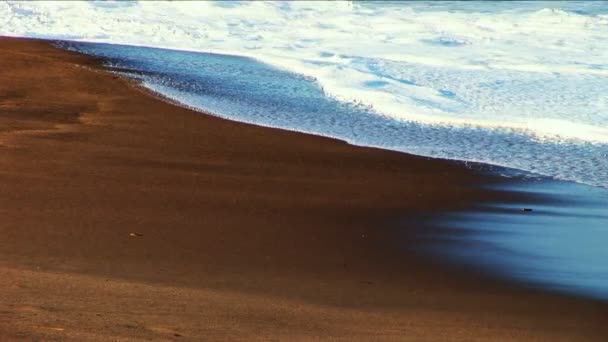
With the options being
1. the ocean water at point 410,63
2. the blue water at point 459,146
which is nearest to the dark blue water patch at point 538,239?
the blue water at point 459,146

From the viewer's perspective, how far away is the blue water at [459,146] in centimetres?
572

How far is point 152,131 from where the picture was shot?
901 centimetres

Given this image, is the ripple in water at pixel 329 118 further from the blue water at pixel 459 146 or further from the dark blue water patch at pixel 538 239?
the dark blue water patch at pixel 538 239

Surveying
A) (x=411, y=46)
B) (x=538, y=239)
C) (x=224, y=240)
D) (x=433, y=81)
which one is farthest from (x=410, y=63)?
(x=224, y=240)

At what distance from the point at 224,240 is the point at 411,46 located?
11164 mm

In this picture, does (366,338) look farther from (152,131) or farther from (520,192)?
(152,131)

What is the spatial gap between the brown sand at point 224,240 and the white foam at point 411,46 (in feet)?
8.04

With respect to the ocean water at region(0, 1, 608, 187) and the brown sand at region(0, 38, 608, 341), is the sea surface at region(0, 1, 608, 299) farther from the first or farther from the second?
the brown sand at region(0, 38, 608, 341)

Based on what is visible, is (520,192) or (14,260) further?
(520,192)

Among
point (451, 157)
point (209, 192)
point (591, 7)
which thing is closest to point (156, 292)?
point (209, 192)

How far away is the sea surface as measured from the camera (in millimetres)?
6488

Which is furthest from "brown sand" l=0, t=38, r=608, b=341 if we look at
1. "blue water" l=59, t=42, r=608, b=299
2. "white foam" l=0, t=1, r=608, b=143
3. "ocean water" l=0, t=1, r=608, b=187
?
"white foam" l=0, t=1, r=608, b=143

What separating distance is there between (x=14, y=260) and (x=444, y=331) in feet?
6.70

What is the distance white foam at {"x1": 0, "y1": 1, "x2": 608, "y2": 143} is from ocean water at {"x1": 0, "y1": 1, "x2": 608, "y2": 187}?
0.03 m
